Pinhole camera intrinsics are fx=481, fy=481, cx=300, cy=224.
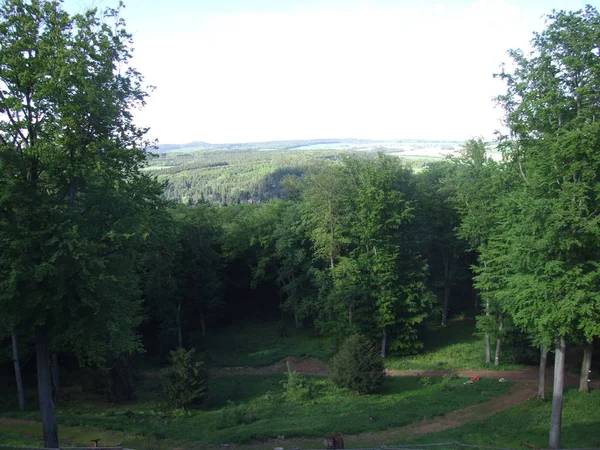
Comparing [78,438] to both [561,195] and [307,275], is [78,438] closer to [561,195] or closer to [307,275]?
[561,195]

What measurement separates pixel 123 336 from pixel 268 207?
2939 cm

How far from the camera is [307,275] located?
36719 millimetres

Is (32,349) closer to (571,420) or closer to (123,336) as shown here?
(123,336)

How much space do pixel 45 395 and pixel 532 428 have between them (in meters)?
16.5

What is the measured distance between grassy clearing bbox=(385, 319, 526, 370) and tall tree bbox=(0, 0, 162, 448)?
1929 cm

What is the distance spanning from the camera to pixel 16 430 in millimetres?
17672

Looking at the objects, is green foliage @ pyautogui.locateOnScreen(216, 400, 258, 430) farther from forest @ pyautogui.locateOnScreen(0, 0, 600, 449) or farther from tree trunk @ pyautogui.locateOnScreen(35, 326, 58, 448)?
tree trunk @ pyautogui.locateOnScreen(35, 326, 58, 448)

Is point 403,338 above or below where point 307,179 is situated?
below

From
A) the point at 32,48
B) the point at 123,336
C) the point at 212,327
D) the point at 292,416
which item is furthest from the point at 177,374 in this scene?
the point at 212,327

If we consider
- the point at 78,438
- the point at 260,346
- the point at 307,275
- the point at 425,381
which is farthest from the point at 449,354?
the point at 78,438

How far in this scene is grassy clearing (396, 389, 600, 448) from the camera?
15.9 m

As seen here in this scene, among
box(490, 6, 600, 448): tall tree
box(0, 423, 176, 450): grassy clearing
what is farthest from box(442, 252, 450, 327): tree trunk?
box(0, 423, 176, 450): grassy clearing

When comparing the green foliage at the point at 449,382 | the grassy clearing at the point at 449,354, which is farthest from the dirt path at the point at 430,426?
the grassy clearing at the point at 449,354

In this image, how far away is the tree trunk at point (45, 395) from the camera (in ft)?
46.6
